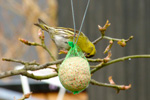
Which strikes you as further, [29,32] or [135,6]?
[29,32]

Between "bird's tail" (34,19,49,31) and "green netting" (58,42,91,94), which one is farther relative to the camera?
"bird's tail" (34,19,49,31)

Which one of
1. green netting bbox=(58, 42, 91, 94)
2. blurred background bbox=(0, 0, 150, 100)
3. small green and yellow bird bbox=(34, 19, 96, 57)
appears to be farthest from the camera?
blurred background bbox=(0, 0, 150, 100)

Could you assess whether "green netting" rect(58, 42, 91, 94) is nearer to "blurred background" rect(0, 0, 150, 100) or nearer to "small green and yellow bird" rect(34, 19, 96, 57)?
"small green and yellow bird" rect(34, 19, 96, 57)

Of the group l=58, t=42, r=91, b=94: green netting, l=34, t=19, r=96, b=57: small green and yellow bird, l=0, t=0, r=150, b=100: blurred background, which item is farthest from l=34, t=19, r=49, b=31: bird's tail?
l=0, t=0, r=150, b=100: blurred background

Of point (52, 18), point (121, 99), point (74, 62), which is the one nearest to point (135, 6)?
point (121, 99)

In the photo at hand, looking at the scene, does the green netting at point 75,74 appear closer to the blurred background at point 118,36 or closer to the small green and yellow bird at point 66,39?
the small green and yellow bird at point 66,39

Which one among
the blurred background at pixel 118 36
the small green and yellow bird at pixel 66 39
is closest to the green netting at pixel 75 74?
the small green and yellow bird at pixel 66 39

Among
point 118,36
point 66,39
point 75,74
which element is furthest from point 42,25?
point 118,36

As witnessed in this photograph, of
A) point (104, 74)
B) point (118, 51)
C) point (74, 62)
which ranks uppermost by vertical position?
point (74, 62)

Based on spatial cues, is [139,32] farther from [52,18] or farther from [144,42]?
[52,18]

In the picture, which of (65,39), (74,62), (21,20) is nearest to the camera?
(74,62)

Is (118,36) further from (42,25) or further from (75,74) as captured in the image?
(75,74)
